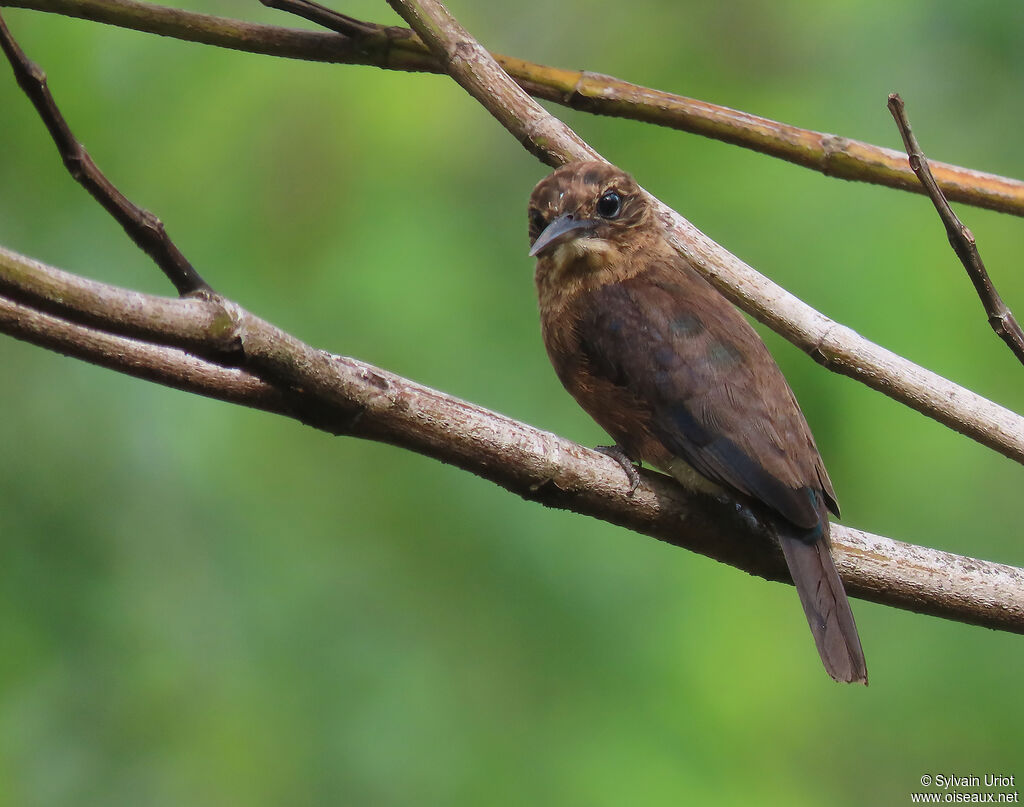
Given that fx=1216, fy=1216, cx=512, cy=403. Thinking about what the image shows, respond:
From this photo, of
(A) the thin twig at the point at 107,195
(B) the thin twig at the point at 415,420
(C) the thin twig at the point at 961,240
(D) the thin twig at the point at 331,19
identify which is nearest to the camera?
(B) the thin twig at the point at 415,420

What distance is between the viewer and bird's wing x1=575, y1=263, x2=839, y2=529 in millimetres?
2914

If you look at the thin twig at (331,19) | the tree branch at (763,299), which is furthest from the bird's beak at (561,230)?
the thin twig at (331,19)

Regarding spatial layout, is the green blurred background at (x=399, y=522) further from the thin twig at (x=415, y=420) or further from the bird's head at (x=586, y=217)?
the thin twig at (x=415, y=420)

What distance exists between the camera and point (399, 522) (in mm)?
4531

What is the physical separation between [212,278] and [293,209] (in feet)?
1.91

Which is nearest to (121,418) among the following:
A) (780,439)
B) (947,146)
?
(780,439)

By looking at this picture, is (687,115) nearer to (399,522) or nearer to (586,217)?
(586,217)

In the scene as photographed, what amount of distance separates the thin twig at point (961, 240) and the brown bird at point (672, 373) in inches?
23.1

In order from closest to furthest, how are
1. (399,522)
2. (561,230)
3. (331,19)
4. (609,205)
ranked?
(331,19)
(561,230)
(609,205)
(399,522)

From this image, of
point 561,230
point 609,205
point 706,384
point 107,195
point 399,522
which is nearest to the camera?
point 107,195

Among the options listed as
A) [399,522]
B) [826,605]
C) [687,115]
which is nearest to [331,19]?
[687,115]

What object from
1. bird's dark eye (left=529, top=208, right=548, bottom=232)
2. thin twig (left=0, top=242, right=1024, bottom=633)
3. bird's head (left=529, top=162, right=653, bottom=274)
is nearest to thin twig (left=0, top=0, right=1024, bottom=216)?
bird's head (left=529, top=162, right=653, bottom=274)

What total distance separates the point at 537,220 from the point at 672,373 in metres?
0.75

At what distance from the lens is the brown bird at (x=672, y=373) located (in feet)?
8.88
